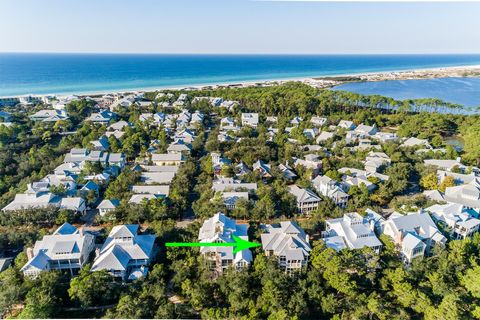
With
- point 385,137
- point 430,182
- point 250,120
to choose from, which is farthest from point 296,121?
point 430,182

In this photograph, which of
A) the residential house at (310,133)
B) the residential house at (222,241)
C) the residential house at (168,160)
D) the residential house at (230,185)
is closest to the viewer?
the residential house at (222,241)

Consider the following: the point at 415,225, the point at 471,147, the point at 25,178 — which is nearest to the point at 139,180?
the point at 25,178

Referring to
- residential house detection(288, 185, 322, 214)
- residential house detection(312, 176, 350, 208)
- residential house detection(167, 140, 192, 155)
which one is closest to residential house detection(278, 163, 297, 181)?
residential house detection(312, 176, 350, 208)

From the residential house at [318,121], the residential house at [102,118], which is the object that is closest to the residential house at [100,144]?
the residential house at [102,118]

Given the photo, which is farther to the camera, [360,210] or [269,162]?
[269,162]

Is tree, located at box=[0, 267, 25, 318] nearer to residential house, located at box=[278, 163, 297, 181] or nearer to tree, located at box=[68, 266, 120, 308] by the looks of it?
tree, located at box=[68, 266, 120, 308]

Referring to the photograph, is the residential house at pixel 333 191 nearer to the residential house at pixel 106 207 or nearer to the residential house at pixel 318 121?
the residential house at pixel 106 207

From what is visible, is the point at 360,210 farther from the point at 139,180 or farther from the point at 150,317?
the point at 139,180

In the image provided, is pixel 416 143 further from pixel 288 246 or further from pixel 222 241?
pixel 222 241
